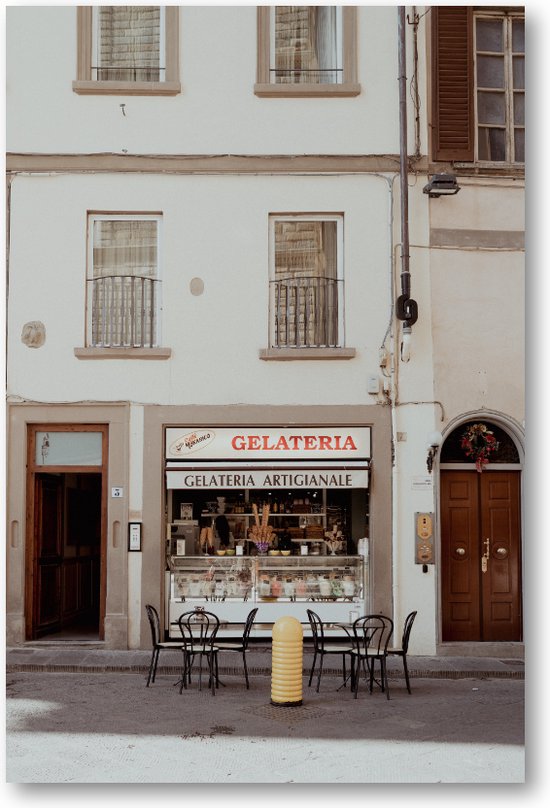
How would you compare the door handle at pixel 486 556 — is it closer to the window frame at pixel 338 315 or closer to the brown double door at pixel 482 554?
the brown double door at pixel 482 554

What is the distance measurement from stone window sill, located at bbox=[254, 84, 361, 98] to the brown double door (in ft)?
15.6

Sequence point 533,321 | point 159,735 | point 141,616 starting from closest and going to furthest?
point 533,321, point 159,735, point 141,616

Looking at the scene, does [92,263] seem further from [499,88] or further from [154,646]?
[499,88]

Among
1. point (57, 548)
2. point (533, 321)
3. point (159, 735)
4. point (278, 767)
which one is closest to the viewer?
point (533, 321)

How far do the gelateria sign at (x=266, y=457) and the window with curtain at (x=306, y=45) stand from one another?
4.28 m

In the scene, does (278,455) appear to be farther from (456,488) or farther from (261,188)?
(261,188)

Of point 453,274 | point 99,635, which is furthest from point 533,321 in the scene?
point 99,635

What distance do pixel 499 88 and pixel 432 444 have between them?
450cm

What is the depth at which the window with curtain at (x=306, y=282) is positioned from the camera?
1244cm

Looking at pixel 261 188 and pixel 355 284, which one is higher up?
pixel 261 188

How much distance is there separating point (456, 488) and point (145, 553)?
385cm

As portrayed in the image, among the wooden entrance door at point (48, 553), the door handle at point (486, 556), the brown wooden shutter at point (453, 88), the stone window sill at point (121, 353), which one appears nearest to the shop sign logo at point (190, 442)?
the stone window sill at point (121, 353)

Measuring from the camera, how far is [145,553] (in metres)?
12.2

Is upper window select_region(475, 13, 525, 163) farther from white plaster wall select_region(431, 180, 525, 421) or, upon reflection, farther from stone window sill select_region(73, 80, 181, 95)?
stone window sill select_region(73, 80, 181, 95)
